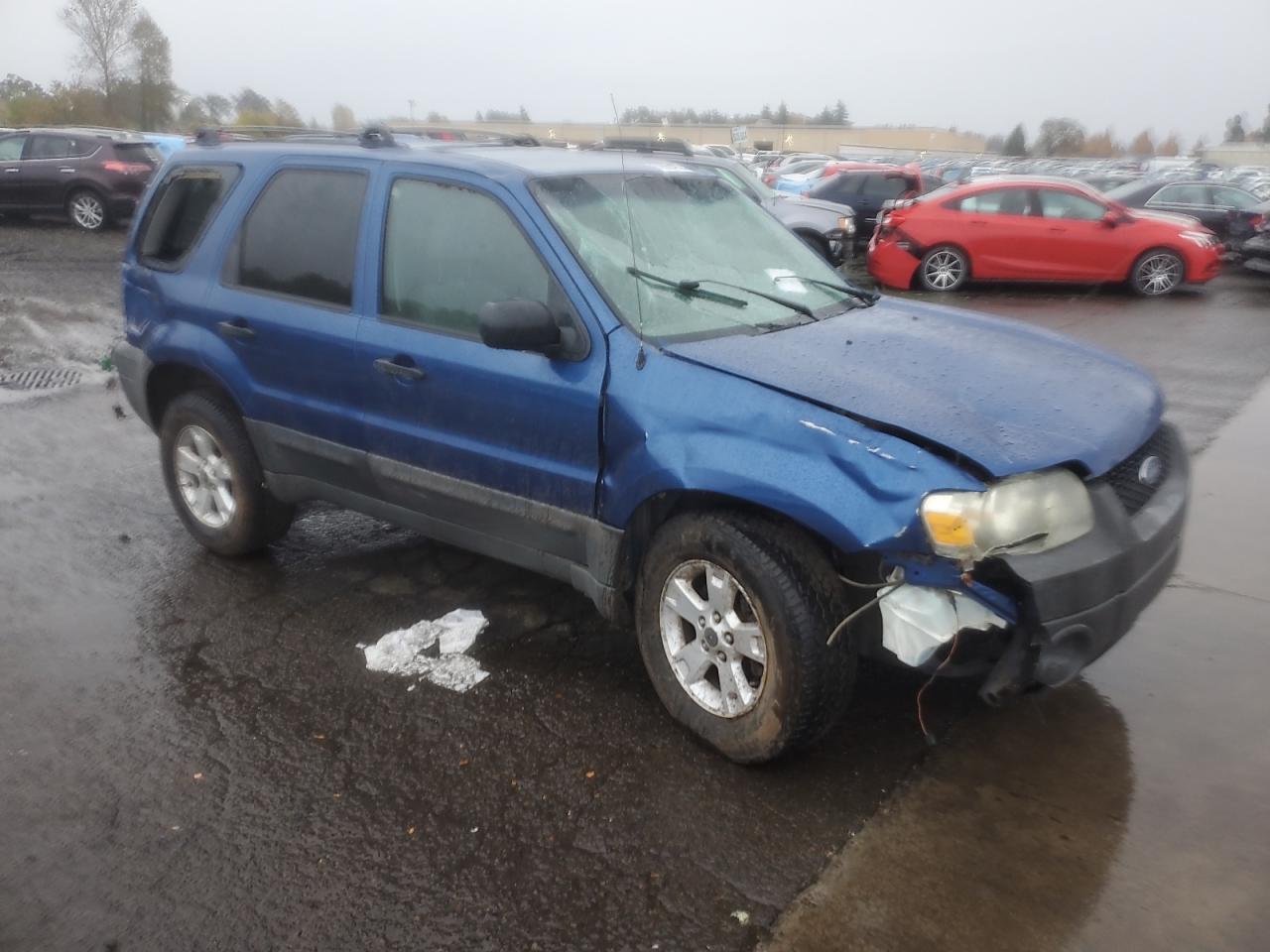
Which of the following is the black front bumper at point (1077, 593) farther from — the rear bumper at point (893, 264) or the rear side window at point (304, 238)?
the rear bumper at point (893, 264)

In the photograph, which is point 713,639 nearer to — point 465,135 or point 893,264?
point 465,135

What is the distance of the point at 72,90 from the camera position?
40.5 meters

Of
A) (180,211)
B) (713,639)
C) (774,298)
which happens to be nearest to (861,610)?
(713,639)

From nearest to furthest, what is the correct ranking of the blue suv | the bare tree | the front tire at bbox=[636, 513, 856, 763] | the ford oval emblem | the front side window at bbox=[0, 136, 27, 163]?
1. the blue suv
2. the front tire at bbox=[636, 513, 856, 763]
3. the ford oval emblem
4. the front side window at bbox=[0, 136, 27, 163]
5. the bare tree

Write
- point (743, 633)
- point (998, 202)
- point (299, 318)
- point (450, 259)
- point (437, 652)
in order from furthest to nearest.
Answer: point (998, 202)
point (299, 318)
point (437, 652)
point (450, 259)
point (743, 633)

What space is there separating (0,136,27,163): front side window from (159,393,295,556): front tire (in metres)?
15.6

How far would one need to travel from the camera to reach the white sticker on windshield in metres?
3.91

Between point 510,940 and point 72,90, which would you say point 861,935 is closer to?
point 510,940

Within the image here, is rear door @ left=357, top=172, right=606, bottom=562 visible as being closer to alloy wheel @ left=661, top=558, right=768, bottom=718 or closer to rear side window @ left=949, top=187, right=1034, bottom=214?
alloy wheel @ left=661, top=558, right=768, bottom=718

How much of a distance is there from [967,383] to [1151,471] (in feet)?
2.20

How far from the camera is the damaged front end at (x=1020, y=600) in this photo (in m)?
2.64

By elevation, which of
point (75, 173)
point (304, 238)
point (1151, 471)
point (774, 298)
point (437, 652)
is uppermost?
point (304, 238)

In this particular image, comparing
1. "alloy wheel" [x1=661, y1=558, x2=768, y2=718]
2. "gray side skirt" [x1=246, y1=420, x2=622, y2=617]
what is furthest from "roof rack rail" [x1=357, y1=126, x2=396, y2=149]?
"alloy wheel" [x1=661, y1=558, x2=768, y2=718]

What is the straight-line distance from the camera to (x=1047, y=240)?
12.2 meters
